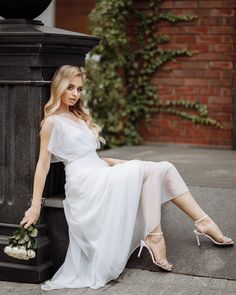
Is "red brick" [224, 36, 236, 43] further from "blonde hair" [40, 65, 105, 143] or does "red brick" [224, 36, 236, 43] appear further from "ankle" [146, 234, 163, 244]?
"ankle" [146, 234, 163, 244]

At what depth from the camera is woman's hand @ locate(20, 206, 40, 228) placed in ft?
14.6

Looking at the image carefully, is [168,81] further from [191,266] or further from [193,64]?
[191,266]

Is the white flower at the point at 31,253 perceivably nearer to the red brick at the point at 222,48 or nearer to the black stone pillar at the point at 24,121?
the black stone pillar at the point at 24,121

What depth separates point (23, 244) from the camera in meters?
4.47

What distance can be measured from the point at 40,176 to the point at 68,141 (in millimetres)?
306

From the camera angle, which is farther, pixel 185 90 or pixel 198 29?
pixel 185 90

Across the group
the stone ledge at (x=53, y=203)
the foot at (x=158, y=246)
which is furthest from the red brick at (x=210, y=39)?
the foot at (x=158, y=246)

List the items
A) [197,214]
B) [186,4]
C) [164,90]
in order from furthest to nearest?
[164,90]
[186,4]
[197,214]

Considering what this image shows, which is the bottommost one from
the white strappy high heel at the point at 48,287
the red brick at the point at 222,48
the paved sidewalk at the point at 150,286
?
the white strappy high heel at the point at 48,287

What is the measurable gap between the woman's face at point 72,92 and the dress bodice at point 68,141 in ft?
0.38

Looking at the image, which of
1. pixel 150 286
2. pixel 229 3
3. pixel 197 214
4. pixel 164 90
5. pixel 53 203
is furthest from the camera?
pixel 164 90

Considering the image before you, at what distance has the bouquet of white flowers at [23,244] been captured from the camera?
14.5ft

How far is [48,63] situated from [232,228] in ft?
5.75

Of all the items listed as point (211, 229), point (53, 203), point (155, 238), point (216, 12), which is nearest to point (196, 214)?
point (211, 229)
